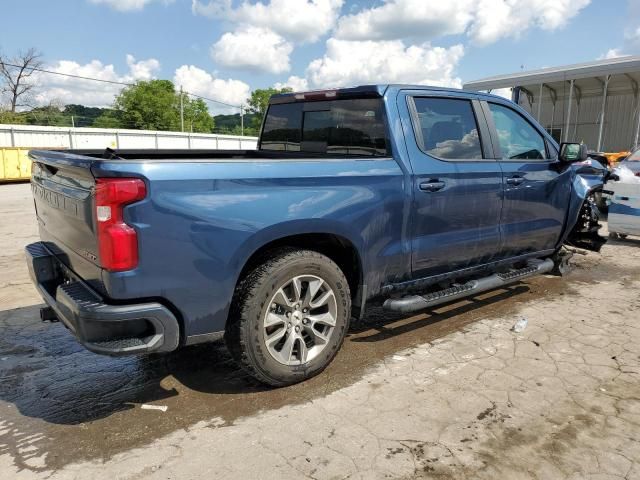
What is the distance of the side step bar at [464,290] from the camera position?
3.77 meters

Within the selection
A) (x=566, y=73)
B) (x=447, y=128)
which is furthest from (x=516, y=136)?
(x=566, y=73)

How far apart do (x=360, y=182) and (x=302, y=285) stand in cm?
79

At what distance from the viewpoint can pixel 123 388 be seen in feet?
11.1

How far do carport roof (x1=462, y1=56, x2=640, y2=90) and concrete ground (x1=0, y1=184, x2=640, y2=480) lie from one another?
15002mm

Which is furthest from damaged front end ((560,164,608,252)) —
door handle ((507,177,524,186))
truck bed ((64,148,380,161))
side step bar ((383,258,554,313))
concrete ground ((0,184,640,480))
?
truck bed ((64,148,380,161))

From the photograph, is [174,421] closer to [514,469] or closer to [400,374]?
[400,374]

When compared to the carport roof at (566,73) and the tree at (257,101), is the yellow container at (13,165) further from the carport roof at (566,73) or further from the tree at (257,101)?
the tree at (257,101)

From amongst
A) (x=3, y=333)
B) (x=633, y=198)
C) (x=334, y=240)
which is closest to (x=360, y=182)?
(x=334, y=240)

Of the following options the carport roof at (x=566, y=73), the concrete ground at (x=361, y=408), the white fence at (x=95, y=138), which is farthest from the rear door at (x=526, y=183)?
the white fence at (x=95, y=138)

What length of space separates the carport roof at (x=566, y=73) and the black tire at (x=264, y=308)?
1705cm

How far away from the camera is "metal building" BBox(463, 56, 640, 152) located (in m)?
18.9

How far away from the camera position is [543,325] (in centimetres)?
457

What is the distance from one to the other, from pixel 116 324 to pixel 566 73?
757 inches

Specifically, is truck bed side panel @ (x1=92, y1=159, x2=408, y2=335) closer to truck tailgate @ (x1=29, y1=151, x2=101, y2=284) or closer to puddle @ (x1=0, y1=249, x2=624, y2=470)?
truck tailgate @ (x1=29, y1=151, x2=101, y2=284)
